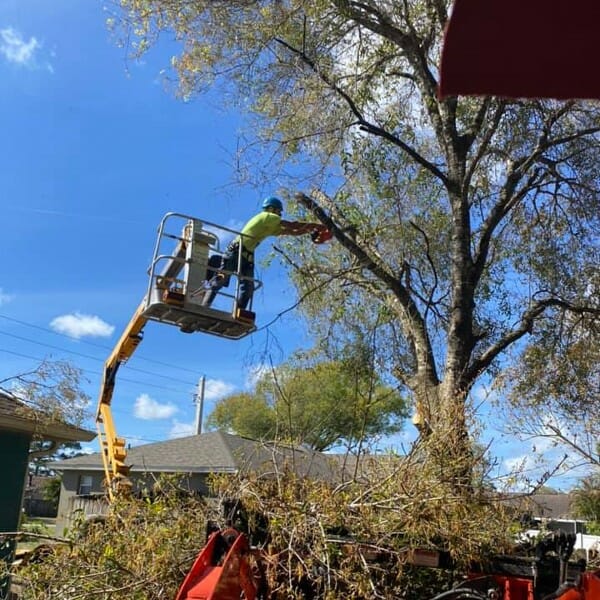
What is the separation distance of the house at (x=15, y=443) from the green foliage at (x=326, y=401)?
3604 mm

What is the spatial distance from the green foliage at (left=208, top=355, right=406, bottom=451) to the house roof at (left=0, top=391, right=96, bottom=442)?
3.45 meters

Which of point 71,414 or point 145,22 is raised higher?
point 145,22

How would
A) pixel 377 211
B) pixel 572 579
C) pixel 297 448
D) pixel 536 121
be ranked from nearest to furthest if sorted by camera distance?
pixel 572 579 < pixel 297 448 < pixel 536 121 < pixel 377 211

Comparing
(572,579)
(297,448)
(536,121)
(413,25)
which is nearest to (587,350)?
(536,121)

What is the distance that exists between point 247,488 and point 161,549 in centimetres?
77

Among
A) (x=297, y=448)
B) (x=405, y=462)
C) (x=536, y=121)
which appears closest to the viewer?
(x=405, y=462)

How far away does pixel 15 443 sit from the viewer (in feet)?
38.5

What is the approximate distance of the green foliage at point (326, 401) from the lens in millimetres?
7064

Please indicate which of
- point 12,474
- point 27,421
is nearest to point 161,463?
point 12,474

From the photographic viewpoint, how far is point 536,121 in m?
12.0

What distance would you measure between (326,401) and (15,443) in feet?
41.1

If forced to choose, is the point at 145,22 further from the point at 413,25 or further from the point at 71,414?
the point at 71,414

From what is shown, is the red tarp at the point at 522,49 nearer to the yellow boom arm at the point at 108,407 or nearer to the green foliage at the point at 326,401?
the green foliage at the point at 326,401

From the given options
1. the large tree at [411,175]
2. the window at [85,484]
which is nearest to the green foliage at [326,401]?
the large tree at [411,175]
